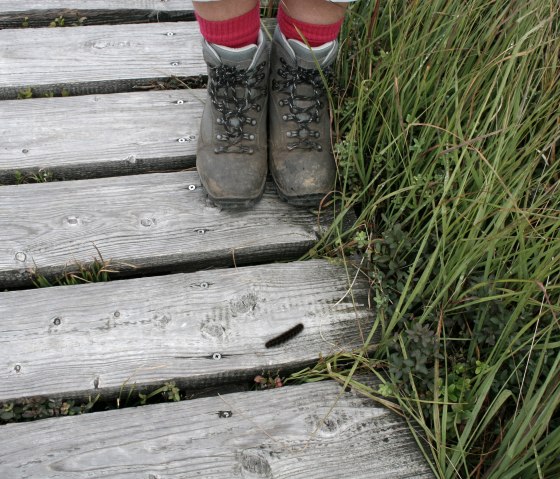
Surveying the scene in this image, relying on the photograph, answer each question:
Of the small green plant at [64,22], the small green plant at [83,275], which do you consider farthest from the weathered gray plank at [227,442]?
the small green plant at [64,22]

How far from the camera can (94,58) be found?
181cm

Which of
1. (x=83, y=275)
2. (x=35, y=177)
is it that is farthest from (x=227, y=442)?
(x=35, y=177)

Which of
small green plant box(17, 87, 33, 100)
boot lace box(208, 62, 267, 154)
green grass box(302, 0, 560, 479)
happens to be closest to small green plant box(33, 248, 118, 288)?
boot lace box(208, 62, 267, 154)

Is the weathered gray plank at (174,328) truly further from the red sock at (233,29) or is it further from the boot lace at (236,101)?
the red sock at (233,29)

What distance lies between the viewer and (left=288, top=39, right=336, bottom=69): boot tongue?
142 centimetres

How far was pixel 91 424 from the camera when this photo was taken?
1139 mm

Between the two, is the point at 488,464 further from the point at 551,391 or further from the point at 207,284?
the point at 207,284

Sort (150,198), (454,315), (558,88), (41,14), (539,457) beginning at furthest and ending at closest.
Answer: (41,14) < (150,198) < (558,88) < (454,315) < (539,457)

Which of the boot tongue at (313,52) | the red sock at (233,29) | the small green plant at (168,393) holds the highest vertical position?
the red sock at (233,29)

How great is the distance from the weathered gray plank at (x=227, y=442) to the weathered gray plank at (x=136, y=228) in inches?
15.7

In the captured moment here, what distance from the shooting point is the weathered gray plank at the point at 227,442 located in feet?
3.56

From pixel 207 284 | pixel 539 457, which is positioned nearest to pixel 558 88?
pixel 539 457

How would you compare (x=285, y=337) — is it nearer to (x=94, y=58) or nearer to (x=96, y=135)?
(x=96, y=135)

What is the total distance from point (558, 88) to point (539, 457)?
0.88 metres
